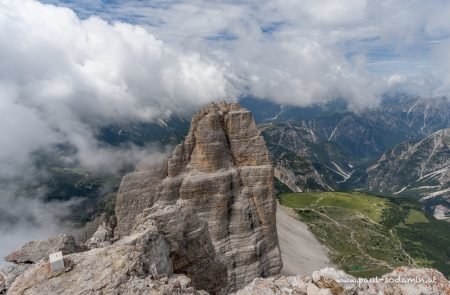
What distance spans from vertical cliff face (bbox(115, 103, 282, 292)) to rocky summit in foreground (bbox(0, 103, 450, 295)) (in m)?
0.16

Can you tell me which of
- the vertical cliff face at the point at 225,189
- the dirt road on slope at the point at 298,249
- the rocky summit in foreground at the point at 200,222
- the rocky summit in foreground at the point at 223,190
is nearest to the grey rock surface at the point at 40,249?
the rocky summit in foreground at the point at 200,222

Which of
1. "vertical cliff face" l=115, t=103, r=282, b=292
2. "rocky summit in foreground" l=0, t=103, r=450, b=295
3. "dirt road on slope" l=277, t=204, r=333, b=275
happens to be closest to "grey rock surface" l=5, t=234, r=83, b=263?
"rocky summit in foreground" l=0, t=103, r=450, b=295

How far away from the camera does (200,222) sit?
3453 cm

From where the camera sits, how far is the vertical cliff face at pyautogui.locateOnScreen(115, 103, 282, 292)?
59562 millimetres

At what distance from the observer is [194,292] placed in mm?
21094

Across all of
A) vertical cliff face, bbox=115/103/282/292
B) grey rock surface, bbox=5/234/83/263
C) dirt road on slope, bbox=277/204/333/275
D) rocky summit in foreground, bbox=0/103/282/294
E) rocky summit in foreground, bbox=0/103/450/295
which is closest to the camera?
rocky summit in foreground, bbox=0/103/450/295

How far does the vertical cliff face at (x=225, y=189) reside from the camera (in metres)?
59.6

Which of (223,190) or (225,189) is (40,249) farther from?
(225,189)

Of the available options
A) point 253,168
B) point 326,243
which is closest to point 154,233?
point 253,168

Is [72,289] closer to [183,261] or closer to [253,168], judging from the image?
[183,261]

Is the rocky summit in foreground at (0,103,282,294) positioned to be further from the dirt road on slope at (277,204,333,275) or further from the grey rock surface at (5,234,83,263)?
the dirt road on slope at (277,204,333,275)

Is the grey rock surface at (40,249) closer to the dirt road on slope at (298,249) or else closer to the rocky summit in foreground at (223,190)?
the rocky summit in foreground at (223,190)

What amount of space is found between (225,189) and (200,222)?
90.8ft

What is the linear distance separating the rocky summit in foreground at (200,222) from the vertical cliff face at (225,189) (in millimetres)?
160
